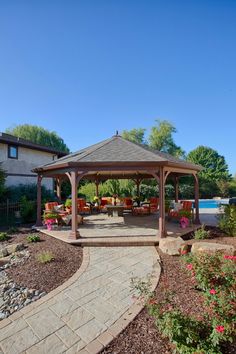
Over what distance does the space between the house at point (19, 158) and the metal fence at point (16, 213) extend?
3.03m

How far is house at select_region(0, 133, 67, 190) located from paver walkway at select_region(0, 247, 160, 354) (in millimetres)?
12286

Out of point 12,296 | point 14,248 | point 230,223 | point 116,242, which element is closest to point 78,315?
point 12,296

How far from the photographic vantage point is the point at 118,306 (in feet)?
12.2

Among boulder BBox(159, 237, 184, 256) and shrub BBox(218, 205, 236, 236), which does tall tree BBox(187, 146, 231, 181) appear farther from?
boulder BBox(159, 237, 184, 256)

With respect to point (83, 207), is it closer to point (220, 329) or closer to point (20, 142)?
point (20, 142)

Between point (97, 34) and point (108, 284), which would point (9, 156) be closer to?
point (97, 34)

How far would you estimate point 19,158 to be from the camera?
16578 millimetres

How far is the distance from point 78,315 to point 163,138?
3408 centimetres

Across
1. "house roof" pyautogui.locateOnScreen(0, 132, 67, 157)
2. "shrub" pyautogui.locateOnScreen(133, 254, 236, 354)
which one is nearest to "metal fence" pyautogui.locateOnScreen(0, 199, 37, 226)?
"house roof" pyautogui.locateOnScreen(0, 132, 67, 157)

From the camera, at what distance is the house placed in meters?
15.4

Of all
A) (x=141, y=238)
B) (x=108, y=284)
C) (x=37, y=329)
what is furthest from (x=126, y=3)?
(x=37, y=329)

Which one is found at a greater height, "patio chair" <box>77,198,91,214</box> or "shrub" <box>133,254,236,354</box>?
"patio chair" <box>77,198,91,214</box>

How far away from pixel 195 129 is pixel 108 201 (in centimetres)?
1368

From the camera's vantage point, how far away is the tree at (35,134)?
113 feet
